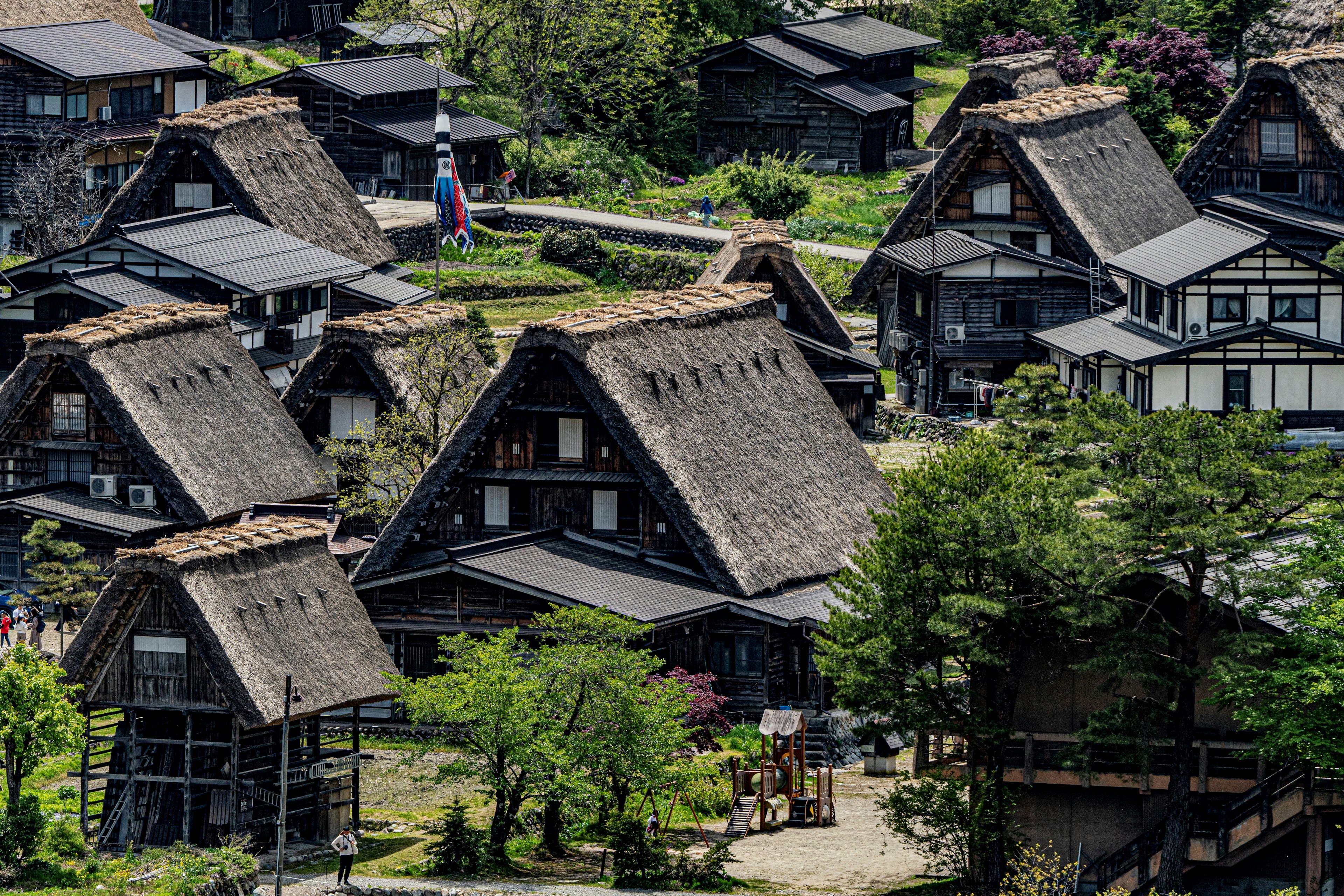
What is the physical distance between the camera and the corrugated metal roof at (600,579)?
188 feet

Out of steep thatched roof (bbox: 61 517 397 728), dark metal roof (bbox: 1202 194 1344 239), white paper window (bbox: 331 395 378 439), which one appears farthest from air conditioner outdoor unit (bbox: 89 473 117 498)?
dark metal roof (bbox: 1202 194 1344 239)

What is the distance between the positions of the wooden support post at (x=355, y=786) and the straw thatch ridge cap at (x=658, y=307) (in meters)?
11.1

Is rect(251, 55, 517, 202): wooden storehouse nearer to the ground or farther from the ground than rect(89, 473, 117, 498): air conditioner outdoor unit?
farther from the ground

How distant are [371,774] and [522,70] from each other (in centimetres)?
5559

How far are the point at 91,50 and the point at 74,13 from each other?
1286 centimetres

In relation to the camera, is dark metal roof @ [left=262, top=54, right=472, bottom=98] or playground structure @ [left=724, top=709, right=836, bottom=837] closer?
playground structure @ [left=724, top=709, right=836, bottom=837]

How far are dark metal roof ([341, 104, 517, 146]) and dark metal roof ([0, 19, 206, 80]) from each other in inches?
274

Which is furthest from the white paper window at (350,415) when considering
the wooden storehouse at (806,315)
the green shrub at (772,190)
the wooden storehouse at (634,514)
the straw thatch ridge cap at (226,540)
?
the green shrub at (772,190)

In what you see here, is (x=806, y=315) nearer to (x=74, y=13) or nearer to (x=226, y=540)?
(x=226, y=540)

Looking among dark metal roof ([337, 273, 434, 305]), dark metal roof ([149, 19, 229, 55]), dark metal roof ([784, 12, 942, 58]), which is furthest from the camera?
dark metal roof ([784, 12, 942, 58])

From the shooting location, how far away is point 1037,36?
113 m

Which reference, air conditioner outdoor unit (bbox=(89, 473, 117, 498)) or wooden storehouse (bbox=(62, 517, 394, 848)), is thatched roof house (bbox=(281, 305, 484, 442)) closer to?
air conditioner outdoor unit (bbox=(89, 473, 117, 498))

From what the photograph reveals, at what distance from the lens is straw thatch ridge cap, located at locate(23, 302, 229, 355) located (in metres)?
64.8

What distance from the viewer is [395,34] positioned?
113688 mm
